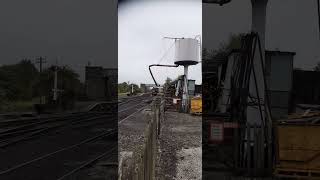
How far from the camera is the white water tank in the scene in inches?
177

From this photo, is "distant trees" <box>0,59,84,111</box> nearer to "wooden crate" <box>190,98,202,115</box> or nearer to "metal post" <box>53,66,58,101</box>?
"metal post" <box>53,66,58,101</box>

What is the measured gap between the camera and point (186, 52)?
498 cm

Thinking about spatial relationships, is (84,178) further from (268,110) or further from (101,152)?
(268,110)

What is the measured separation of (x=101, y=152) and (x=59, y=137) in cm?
103

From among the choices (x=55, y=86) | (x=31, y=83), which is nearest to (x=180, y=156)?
(x=55, y=86)

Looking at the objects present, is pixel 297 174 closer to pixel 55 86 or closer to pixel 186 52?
pixel 186 52

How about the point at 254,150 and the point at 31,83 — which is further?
the point at 254,150

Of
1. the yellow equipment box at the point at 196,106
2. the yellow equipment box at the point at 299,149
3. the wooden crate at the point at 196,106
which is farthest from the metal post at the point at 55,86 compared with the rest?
the yellow equipment box at the point at 196,106

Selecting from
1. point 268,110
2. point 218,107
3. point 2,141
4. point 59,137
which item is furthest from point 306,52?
point 2,141

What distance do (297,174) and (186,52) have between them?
220 centimetres

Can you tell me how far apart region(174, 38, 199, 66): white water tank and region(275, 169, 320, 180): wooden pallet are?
6.16 ft

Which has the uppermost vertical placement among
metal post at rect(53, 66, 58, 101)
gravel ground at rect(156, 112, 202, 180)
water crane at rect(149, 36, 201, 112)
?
water crane at rect(149, 36, 201, 112)

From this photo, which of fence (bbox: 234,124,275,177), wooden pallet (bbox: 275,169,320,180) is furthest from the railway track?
wooden pallet (bbox: 275,169,320,180)

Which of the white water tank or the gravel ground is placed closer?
the white water tank
